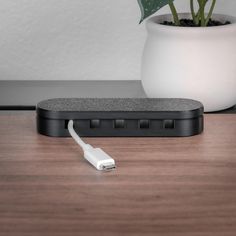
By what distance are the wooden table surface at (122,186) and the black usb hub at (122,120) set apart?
0.04ft

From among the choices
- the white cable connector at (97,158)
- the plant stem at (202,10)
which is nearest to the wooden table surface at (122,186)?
the white cable connector at (97,158)

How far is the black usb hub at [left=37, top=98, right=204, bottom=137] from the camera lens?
94 centimetres

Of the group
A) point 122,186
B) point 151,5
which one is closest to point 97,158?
point 122,186

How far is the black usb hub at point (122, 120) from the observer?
3.07 feet

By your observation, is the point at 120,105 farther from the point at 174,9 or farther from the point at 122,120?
the point at 174,9

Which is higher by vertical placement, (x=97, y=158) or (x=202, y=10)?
(x=202, y=10)

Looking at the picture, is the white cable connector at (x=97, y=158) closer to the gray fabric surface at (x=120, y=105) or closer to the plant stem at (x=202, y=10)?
the gray fabric surface at (x=120, y=105)

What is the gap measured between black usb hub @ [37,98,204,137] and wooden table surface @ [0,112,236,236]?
Result: 0.5 inches

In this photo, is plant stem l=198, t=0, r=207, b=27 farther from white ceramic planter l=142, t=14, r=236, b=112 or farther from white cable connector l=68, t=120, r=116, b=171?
white cable connector l=68, t=120, r=116, b=171

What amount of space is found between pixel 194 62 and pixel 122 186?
1.00 ft

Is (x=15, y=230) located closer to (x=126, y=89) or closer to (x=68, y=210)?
(x=68, y=210)

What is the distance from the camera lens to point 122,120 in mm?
944

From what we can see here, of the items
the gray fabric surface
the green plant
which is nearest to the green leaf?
the green plant

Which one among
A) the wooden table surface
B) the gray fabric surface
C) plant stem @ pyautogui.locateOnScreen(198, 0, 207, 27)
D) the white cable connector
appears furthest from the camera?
plant stem @ pyautogui.locateOnScreen(198, 0, 207, 27)
